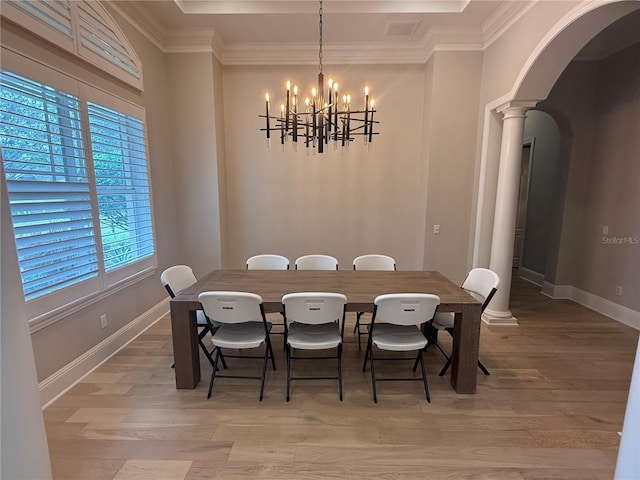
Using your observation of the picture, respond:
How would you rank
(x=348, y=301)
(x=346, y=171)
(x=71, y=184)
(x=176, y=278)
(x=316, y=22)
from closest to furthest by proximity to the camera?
(x=348, y=301) → (x=71, y=184) → (x=176, y=278) → (x=316, y=22) → (x=346, y=171)

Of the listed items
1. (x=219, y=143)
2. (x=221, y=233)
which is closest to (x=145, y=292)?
(x=221, y=233)

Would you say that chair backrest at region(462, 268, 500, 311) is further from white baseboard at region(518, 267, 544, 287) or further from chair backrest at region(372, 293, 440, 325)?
white baseboard at region(518, 267, 544, 287)

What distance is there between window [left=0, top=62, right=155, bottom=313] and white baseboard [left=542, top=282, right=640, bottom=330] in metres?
5.44

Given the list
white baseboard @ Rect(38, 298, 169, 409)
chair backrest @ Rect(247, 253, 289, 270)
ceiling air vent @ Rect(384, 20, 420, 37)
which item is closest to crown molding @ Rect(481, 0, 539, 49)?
ceiling air vent @ Rect(384, 20, 420, 37)

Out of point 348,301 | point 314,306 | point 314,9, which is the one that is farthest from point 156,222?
point 314,9

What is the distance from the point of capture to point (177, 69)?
371cm

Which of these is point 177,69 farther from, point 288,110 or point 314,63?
point 288,110

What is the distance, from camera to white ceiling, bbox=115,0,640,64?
125 inches

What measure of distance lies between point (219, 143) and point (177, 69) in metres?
0.95

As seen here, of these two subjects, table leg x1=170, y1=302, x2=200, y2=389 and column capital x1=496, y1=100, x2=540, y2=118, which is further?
column capital x1=496, y1=100, x2=540, y2=118

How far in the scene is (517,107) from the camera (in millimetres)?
3209

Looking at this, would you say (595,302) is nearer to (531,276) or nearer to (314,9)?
(531,276)

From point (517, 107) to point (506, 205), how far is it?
102cm

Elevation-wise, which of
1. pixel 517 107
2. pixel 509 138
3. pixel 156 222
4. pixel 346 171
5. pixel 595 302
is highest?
pixel 517 107
